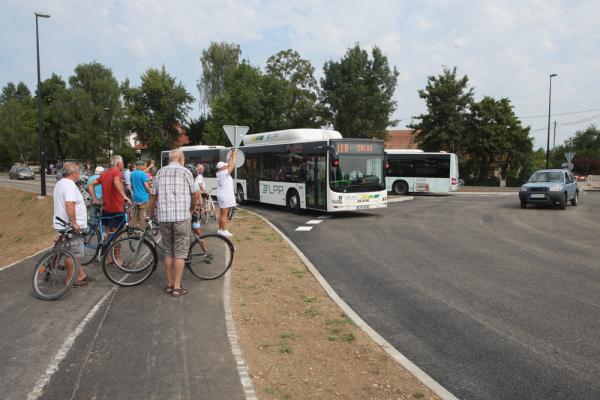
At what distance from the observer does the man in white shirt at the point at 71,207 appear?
6441 mm

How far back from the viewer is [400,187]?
3111 centimetres

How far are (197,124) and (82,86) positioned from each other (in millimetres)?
17536

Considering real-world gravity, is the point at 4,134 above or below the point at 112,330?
above

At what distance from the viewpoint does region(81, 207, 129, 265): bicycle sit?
7564mm

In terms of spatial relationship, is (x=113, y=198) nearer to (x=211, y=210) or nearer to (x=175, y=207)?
(x=175, y=207)

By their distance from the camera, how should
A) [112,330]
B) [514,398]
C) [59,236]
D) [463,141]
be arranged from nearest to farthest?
[514,398], [112,330], [59,236], [463,141]

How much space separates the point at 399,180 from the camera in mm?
30969

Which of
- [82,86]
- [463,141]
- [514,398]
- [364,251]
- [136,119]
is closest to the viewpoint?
[514,398]

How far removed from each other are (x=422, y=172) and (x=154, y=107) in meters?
41.1

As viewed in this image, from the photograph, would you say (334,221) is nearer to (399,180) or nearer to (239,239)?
(239,239)

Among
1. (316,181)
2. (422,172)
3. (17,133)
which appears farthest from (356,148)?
(17,133)

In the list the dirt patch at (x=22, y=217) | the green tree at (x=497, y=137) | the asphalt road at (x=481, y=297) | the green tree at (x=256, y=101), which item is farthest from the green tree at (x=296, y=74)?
the asphalt road at (x=481, y=297)

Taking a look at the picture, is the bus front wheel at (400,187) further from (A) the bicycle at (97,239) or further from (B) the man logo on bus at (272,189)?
(A) the bicycle at (97,239)

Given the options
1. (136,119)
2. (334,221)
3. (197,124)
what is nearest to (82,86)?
(136,119)
